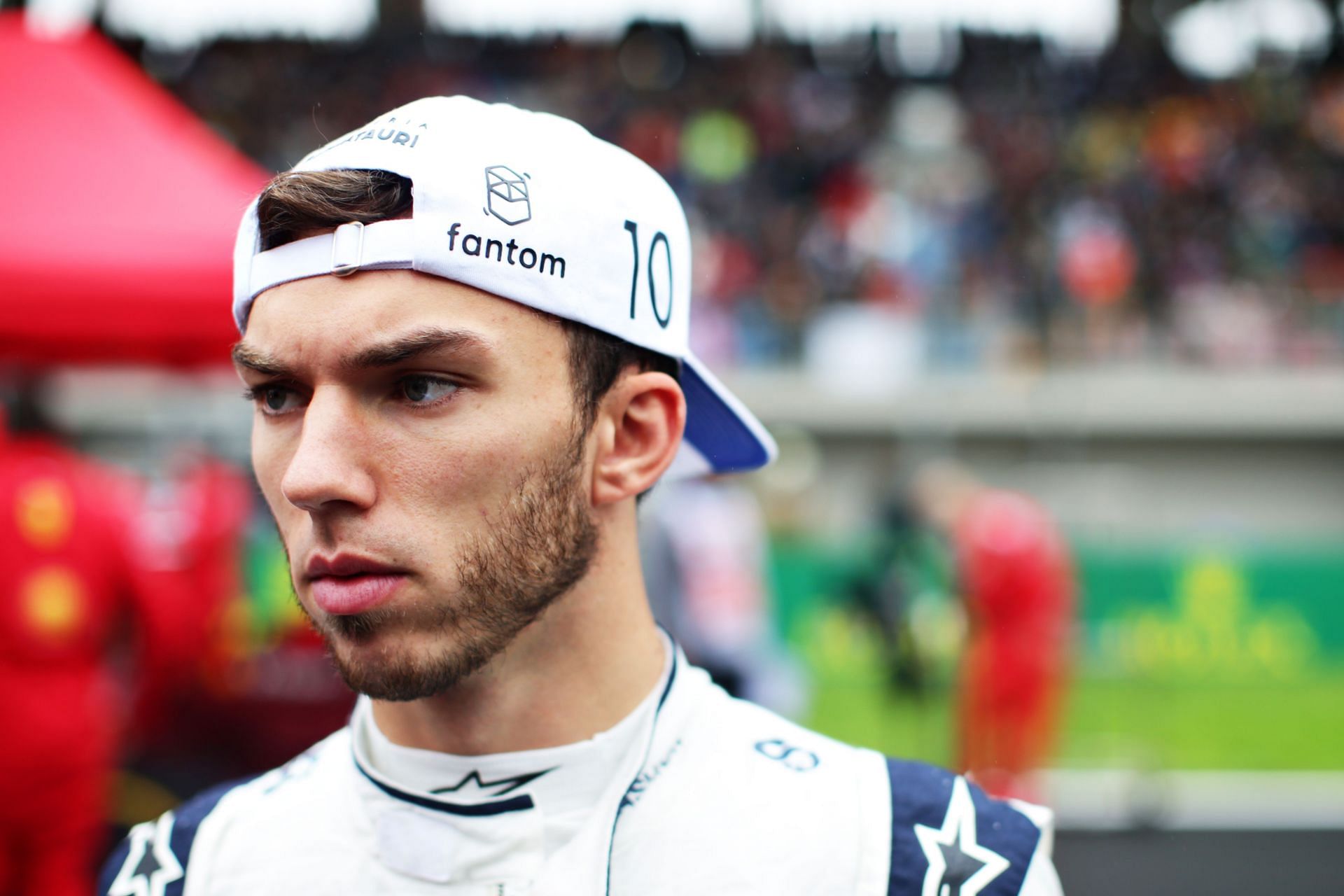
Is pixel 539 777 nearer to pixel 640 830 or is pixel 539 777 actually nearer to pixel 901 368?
pixel 640 830

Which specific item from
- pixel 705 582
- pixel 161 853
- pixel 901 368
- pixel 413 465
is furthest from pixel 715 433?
pixel 901 368

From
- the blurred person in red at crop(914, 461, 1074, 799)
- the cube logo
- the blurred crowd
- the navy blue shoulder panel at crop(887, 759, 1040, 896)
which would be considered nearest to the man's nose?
the cube logo

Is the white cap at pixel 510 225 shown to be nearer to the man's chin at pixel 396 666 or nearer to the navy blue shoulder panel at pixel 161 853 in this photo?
the man's chin at pixel 396 666

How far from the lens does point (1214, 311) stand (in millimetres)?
16078

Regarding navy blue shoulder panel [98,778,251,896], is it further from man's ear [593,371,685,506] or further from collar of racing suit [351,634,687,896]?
man's ear [593,371,685,506]

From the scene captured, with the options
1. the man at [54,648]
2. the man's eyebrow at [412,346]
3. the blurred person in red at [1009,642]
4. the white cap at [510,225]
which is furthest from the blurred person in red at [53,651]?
the blurred person in red at [1009,642]

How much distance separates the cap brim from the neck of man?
24cm

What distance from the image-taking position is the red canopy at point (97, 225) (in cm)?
360

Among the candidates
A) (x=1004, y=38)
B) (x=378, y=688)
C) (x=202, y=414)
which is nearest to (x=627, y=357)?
(x=378, y=688)

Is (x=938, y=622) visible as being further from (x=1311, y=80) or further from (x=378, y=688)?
(x=1311, y=80)

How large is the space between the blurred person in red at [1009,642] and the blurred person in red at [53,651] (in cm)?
413

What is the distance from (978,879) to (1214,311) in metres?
16.1

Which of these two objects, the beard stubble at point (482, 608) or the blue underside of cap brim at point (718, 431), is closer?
the beard stubble at point (482, 608)

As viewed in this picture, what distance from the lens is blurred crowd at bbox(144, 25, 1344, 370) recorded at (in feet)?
51.2
